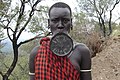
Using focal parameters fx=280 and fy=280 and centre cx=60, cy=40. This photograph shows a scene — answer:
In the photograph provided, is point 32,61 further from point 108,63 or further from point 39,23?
point 39,23

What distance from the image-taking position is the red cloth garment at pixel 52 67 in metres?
1.28

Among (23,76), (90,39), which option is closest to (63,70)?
(90,39)

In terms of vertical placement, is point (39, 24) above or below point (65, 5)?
below

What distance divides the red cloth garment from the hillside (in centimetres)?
608

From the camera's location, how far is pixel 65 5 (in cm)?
140

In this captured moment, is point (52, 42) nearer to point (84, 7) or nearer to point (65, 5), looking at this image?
point (65, 5)

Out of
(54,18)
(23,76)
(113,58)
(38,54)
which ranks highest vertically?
(54,18)

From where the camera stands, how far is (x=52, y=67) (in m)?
1.28

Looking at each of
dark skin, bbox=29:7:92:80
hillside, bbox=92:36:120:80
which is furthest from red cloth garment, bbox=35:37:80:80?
hillside, bbox=92:36:120:80

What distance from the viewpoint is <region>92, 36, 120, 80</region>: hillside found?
24.2 feet

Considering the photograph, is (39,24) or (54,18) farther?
(39,24)

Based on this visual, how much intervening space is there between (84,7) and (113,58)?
15.7 m

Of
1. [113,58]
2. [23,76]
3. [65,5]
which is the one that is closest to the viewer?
[65,5]

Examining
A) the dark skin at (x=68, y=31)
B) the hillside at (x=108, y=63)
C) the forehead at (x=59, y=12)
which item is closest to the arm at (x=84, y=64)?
the dark skin at (x=68, y=31)
